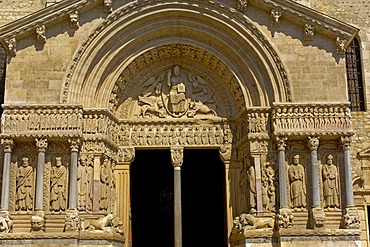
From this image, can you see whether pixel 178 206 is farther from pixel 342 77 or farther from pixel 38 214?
pixel 342 77

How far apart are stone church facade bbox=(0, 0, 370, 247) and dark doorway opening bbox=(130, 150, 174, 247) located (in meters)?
4.11

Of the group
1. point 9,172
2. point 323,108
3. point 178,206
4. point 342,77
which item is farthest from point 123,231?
point 342,77

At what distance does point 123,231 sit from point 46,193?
8.68 ft

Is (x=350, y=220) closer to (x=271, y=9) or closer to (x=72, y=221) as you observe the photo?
(x=271, y=9)

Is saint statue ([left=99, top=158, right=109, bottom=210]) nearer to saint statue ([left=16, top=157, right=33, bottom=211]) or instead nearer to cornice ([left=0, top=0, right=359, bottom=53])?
saint statue ([left=16, top=157, right=33, bottom=211])

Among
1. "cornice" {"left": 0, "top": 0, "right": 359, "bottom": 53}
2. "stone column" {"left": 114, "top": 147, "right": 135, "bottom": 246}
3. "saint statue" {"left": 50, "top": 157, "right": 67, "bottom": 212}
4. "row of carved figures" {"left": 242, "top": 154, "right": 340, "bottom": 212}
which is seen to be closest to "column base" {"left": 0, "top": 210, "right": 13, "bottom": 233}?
"saint statue" {"left": 50, "top": 157, "right": 67, "bottom": 212}

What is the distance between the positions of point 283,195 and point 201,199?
673 cm

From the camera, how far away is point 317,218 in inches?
590

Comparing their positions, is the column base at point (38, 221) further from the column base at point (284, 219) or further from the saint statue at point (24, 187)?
the column base at point (284, 219)

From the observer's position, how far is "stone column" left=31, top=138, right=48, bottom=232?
14805 millimetres

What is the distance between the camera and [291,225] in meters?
15.1

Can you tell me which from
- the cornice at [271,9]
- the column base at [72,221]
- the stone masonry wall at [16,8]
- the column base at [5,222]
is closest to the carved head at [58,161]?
the column base at [72,221]

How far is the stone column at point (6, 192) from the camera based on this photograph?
1481cm

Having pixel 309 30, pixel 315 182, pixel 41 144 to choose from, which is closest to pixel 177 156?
pixel 41 144
